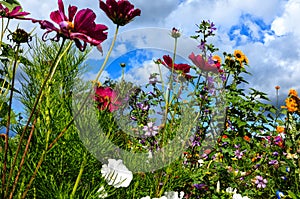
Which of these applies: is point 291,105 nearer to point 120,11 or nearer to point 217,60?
point 217,60

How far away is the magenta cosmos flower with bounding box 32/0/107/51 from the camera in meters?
0.98

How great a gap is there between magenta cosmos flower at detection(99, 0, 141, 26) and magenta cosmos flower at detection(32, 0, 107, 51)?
0.31 ft

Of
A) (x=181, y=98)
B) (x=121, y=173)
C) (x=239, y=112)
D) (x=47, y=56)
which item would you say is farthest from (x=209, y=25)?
(x=121, y=173)

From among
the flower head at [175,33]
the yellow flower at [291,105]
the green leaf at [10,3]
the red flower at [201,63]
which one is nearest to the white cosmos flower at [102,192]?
the green leaf at [10,3]

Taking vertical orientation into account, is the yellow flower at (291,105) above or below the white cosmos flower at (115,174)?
above

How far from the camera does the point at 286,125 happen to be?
3166mm

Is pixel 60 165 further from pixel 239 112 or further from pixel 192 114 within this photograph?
pixel 239 112

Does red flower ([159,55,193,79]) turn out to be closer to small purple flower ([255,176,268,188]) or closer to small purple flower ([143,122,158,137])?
small purple flower ([143,122,158,137])

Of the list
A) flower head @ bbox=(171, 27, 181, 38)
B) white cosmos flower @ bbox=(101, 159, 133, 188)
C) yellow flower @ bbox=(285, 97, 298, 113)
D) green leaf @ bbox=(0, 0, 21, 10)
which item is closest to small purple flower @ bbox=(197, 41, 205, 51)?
flower head @ bbox=(171, 27, 181, 38)

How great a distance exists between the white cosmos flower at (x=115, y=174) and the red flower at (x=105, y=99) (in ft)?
0.62

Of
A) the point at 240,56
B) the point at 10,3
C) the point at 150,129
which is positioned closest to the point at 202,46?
the point at 240,56

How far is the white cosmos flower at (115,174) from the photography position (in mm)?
1264

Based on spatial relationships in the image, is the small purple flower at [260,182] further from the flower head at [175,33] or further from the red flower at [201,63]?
the flower head at [175,33]

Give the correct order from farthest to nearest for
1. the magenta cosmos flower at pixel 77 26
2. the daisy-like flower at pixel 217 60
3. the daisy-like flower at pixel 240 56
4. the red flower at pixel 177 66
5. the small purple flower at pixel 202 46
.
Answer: the daisy-like flower at pixel 240 56, the small purple flower at pixel 202 46, the daisy-like flower at pixel 217 60, the red flower at pixel 177 66, the magenta cosmos flower at pixel 77 26
